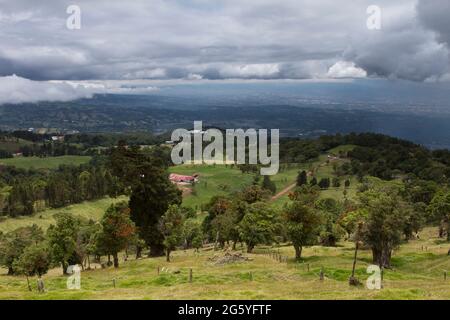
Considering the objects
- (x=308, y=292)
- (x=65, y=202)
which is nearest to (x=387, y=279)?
(x=308, y=292)

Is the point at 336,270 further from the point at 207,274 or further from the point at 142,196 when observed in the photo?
the point at 142,196

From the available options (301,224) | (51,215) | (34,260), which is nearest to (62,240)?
(34,260)

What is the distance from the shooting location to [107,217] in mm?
62562

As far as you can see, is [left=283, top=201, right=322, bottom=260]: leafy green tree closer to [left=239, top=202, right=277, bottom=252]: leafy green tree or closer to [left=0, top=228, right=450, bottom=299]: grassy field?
[left=0, top=228, right=450, bottom=299]: grassy field

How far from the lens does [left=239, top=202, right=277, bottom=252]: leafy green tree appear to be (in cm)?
6931

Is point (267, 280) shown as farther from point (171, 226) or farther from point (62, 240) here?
point (62, 240)

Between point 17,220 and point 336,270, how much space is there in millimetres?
134790

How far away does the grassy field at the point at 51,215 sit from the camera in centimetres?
14588

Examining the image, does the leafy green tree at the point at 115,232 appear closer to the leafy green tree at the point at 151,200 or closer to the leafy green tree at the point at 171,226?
the leafy green tree at the point at 171,226

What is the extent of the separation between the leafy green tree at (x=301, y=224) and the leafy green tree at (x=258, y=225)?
8276mm

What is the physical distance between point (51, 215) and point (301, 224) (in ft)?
412

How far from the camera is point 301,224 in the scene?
194 ft

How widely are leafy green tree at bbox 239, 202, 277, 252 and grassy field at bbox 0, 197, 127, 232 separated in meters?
83.1
